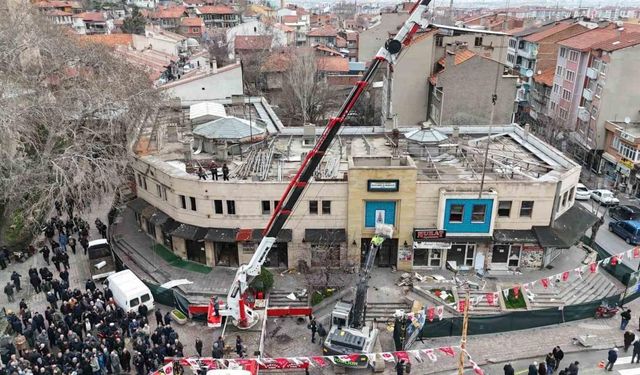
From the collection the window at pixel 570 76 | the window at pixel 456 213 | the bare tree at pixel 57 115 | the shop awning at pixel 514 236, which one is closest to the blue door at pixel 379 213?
the window at pixel 456 213

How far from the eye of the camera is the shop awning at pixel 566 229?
30.1 meters

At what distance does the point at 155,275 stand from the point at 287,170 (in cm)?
1062

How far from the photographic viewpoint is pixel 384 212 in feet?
101

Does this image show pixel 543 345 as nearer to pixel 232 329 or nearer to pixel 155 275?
pixel 232 329

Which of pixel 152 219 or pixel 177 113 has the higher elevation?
pixel 177 113

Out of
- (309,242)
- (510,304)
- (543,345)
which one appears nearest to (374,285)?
(309,242)

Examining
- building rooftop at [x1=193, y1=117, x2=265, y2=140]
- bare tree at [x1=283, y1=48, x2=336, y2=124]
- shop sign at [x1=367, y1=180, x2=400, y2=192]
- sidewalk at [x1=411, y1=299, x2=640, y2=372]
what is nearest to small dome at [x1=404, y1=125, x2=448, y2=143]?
shop sign at [x1=367, y1=180, x2=400, y2=192]

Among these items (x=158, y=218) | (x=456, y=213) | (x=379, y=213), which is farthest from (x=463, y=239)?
(x=158, y=218)

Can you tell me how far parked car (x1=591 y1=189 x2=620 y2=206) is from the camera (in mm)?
44719

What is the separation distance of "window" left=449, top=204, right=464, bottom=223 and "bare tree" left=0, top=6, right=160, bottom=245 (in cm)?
2086

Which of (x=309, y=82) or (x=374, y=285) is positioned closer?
(x=374, y=285)

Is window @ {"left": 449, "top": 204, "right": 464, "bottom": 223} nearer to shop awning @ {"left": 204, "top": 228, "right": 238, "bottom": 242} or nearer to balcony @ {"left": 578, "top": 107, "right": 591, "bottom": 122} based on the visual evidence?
shop awning @ {"left": 204, "top": 228, "right": 238, "bottom": 242}

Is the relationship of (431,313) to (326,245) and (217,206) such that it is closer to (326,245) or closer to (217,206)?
(326,245)

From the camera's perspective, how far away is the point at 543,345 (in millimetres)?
26250
